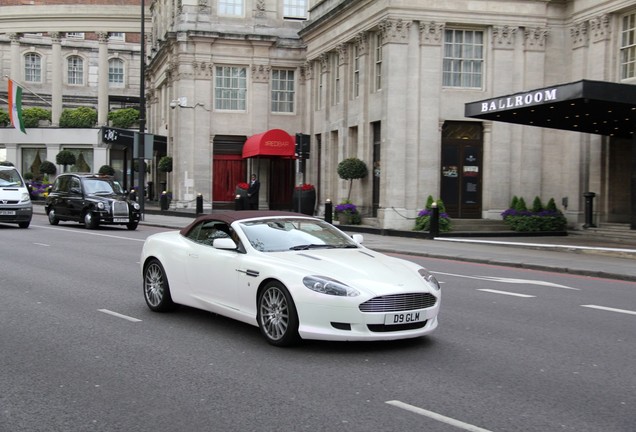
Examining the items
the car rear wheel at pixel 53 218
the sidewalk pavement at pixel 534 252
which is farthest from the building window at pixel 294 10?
the sidewalk pavement at pixel 534 252

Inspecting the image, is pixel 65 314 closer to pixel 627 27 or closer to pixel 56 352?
pixel 56 352

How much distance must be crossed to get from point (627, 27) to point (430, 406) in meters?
23.8

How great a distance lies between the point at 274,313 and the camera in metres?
7.88

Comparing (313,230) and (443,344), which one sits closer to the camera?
(443,344)

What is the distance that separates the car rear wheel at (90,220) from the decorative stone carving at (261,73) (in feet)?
60.0

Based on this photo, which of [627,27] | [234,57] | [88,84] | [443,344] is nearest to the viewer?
[443,344]

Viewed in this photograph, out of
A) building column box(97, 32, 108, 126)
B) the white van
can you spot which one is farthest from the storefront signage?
building column box(97, 32, 108, 126)

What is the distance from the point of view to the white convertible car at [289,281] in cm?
745

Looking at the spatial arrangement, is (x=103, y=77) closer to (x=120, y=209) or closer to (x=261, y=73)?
(x=261, y=73)

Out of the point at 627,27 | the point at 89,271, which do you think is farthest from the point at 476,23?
the point at 89,271

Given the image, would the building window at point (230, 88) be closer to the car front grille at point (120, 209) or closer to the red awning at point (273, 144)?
the red awning at point (273, 144)

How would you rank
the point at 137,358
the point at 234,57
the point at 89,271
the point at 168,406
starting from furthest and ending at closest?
the point at 234,57, the point at 89,271, the point at 137,358, the point at 168,406

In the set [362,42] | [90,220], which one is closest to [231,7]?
[362,42]

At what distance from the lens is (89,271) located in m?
14.5
